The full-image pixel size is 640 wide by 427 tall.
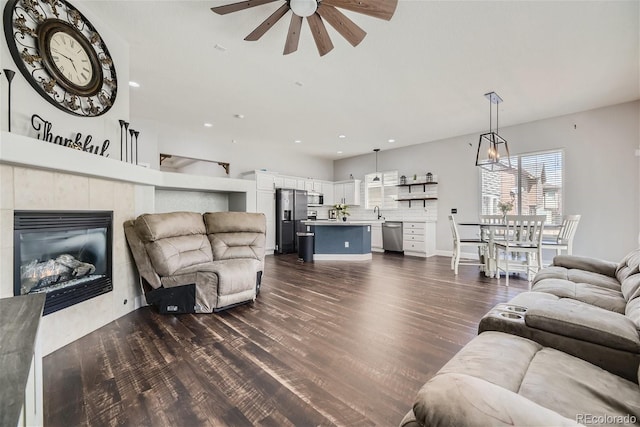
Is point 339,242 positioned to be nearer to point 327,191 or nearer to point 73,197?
point 327,191

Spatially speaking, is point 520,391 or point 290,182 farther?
point 290,182

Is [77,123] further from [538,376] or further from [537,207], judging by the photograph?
[537,207]

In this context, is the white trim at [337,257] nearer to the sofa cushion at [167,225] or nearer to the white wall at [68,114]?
the sofa cushion at [167,225]

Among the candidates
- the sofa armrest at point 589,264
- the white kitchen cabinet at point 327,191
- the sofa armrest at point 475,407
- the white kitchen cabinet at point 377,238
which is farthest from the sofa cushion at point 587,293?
the white kitchen cabinet at point 327,191

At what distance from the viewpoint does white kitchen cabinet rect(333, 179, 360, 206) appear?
8367mm

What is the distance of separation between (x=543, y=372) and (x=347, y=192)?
7.68 meters

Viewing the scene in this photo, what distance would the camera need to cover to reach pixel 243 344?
6.95 ft

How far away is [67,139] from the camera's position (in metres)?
2.16

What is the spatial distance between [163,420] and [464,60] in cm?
423

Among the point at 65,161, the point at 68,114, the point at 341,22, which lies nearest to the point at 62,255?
the point at 65,161

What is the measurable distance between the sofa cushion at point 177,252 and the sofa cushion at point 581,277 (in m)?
3.44

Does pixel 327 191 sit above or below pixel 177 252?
above

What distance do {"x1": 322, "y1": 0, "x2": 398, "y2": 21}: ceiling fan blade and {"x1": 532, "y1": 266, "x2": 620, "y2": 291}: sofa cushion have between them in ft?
8.40

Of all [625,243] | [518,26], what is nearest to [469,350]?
[518,26]
